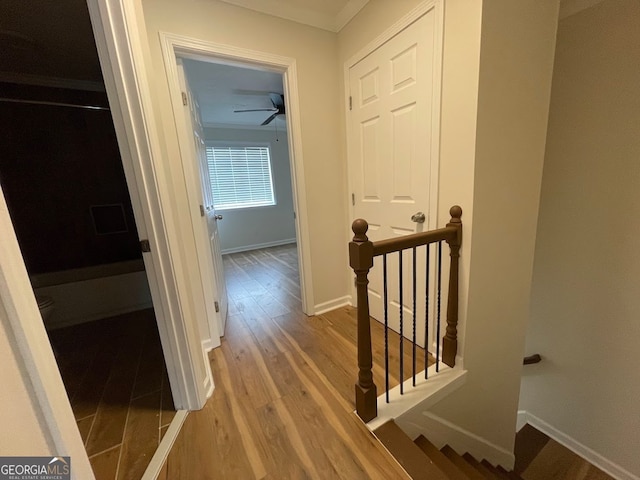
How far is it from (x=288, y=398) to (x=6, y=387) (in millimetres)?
1220

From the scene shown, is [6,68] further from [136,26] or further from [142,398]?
[142,398]

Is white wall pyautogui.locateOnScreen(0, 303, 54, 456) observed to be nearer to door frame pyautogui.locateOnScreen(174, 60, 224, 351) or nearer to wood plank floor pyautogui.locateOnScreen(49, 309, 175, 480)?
wood plank floor pyautogui.locateOnScreen(49, 309, 175, 480)

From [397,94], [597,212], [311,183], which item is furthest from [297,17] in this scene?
[597,212]

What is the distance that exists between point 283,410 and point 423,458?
2.21ft

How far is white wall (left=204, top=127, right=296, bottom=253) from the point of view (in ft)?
15.3

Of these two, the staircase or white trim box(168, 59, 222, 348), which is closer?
the staircase

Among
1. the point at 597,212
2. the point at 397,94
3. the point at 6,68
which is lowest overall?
the point at 597,212

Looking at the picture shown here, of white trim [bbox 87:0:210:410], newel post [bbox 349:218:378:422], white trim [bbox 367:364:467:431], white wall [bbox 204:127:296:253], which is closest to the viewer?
white trim [bbox 87:0:210:410]

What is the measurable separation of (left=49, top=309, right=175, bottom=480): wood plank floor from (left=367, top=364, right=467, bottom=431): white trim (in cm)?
106

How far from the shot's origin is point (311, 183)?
6.86ft

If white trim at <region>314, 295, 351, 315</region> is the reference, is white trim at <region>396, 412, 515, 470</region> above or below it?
below

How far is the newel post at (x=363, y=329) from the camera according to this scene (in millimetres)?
1104

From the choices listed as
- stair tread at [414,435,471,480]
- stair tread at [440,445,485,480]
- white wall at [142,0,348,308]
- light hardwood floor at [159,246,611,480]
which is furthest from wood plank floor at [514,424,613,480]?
white wall at [142,0,348,308]

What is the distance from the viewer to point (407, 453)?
3.71 ft
